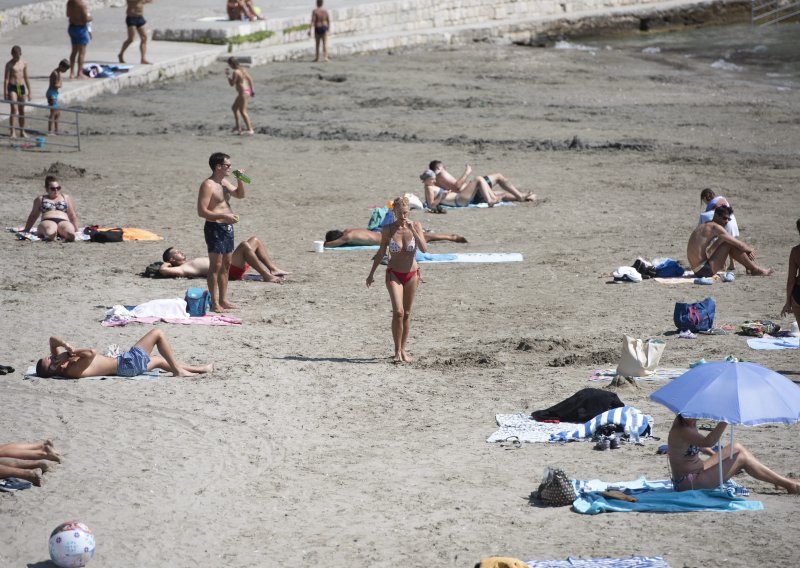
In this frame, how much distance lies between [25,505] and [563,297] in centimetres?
783

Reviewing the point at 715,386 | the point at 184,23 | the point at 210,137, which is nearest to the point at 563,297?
the point at 715,386

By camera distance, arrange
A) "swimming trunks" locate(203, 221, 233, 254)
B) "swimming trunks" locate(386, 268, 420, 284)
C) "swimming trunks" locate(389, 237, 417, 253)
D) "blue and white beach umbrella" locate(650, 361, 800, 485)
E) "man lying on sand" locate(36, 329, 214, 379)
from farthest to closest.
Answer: "swimming trunks" locate(203, 221, 233, 254) → "swimming trunks" locate(386, 268, 420, 284) → "swimming trunks" locate(389, 237, 417, 253) → "man lying on sand" locate(36, 329, 214, 379) → "blue and white beach umbrella" locate(650, 361, 800, 485)

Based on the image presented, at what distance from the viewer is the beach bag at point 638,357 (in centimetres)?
1095

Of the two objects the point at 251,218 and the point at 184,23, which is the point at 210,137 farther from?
the point at 184,23

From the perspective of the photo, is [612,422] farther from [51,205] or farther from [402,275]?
[51,205]

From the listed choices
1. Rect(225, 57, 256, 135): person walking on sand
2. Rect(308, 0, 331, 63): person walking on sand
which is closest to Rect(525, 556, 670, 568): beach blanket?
Rect(225, 57, 256, 135): person walking on sand

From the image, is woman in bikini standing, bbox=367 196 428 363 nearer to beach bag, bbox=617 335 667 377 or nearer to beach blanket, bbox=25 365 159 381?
beach bag, bbox=617 335 667 377

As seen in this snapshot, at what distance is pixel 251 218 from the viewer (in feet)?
60.5

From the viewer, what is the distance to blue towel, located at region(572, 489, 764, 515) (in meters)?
8.02

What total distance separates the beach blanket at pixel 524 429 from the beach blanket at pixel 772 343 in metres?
3.17

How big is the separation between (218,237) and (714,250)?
6203mm

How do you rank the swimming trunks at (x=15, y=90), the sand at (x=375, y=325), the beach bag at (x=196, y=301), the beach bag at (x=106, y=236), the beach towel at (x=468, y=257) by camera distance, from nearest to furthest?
1. the sand at (x=375, y=325)
2. the beach bag at (x=196, y=301)
3. the beach towel at (x=468, y=257)
4. the beach bag at (x=106, y=236)
5. the swimming trunks at (x=15, y=90)

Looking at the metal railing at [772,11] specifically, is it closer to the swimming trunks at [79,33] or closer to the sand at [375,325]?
the sand at [375,325]

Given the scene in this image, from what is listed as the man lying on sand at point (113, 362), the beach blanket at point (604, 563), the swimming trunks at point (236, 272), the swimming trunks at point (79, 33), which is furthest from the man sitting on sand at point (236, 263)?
the swimming trunks at point (79, 33)
